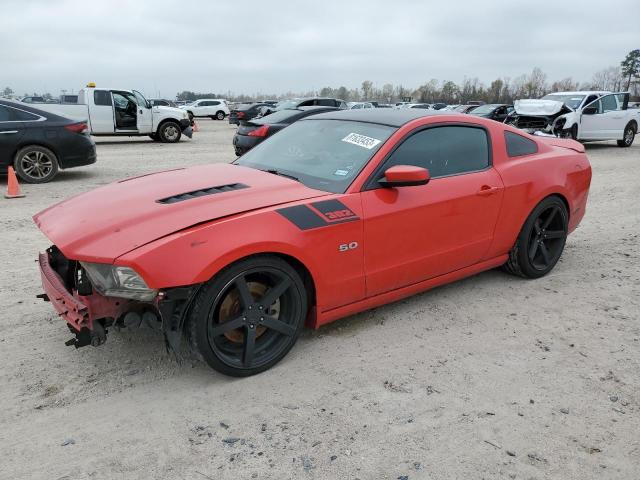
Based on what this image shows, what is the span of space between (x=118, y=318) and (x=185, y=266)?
52 cm

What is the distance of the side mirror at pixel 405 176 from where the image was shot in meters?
3.24

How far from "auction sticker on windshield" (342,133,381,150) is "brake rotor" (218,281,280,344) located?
4.03ft

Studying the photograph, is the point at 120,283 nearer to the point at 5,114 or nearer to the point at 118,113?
the point at 5,114

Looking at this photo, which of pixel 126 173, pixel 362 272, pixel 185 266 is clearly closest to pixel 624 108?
pixel 126 173

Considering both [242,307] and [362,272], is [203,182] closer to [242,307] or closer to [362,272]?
[242,307]

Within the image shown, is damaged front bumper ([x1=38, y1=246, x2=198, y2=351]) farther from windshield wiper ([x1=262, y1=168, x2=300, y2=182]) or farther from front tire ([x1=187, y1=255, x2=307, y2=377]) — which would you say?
windshield wiper ([x1=262, y1=168, x2=300, y2=182])

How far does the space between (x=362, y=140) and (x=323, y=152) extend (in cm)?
30

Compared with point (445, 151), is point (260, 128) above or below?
below

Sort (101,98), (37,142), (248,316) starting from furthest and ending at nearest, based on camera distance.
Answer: (101,98), (37,142), (248,316)

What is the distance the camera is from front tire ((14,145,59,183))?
877 cm

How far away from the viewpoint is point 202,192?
10.5 ft

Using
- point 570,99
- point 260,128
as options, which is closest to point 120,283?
point 260,128

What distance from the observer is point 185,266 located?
8.58 feet

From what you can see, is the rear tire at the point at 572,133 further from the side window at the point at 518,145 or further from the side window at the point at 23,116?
the side window at the point at 23,116
